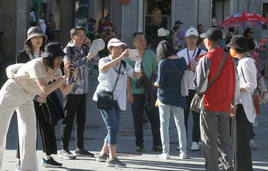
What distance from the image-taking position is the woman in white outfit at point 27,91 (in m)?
7.62

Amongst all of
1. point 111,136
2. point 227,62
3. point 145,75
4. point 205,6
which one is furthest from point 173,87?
point 205,6

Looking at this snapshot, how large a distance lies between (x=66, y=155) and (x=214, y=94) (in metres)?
2.89

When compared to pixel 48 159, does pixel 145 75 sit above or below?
above

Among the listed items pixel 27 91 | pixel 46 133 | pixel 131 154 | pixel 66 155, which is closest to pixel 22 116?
pixel 27 91

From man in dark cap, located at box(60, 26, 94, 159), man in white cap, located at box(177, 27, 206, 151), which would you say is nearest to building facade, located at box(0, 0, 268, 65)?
man in white cap, located at box(177, 27, 206, 151)

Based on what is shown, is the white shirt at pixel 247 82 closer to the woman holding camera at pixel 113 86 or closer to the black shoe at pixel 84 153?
the woman holding camera at pixel 113 86

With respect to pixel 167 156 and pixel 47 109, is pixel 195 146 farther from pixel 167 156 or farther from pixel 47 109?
pixel 47 109

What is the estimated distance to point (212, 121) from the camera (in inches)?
313

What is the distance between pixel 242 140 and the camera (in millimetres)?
8328

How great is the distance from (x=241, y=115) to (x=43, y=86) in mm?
2654

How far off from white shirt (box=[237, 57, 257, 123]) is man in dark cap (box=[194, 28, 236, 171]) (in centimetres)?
31

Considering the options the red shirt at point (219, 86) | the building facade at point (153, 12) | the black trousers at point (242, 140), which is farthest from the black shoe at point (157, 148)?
the building facade at point (153, 12)

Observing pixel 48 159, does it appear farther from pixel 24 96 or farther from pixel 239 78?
pixel 239 78

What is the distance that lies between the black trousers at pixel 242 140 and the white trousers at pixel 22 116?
2659 millimetres
